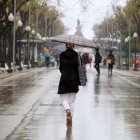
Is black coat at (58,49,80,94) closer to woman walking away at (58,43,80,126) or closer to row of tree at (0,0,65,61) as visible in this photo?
woman walking away at (58,43,80,126)

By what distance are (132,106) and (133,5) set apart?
5232 centimetres

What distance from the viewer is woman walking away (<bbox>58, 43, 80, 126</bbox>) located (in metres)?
14.7

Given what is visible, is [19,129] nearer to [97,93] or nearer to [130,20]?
[97,93]

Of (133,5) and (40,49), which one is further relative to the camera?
(40,49)

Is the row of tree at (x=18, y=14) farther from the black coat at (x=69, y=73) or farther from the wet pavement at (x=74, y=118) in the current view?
the black coat at (x=69, y=73)

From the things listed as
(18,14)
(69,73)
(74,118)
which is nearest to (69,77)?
(69,73)

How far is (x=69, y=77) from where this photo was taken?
48.3 feet

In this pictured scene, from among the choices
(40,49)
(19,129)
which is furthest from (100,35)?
(19,129)

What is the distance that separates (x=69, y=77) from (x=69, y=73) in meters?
0.09

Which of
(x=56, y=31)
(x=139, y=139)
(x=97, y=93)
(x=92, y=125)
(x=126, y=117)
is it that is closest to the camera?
(x=139, y=139)

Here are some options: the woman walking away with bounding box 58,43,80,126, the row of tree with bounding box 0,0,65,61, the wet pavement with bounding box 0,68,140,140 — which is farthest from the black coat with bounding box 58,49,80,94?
the row of tree with bounding box 0,0,65,61

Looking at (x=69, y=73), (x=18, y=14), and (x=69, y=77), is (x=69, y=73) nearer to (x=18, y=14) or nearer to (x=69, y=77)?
(x=69, y=77)

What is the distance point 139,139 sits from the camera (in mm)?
12133

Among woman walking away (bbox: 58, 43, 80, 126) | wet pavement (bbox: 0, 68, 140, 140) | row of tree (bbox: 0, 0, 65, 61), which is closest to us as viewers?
wet pavement (bbox: 0, 68, 140, 140)
